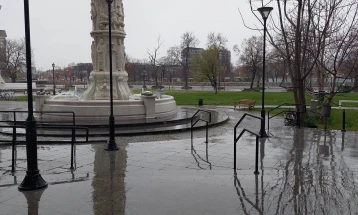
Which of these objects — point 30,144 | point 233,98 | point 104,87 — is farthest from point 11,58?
point 30,144

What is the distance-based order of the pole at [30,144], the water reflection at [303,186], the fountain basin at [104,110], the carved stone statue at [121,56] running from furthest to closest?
the carved stone statue at [121,56]
the fountain basin at [104,110]
the pole at [30,144]
the water reflection at [303,186]

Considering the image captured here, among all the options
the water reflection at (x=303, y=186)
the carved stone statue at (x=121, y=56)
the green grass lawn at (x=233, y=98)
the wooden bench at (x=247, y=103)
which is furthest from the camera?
the green grass lawn at (x=233, y=98)

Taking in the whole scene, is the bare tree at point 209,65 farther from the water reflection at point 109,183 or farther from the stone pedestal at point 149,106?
the water reflection at point 109,183

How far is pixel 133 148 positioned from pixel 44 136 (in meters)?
3.77

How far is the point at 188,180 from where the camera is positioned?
6.27 m

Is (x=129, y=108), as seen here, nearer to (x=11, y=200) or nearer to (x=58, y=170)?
(x=58, y=170)

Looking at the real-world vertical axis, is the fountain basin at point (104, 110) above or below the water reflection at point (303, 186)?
above

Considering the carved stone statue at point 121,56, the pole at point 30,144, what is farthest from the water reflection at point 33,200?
the carved stone statue at point 121,56

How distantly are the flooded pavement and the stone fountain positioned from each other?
196 inches

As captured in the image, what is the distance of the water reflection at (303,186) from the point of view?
494 centimetres

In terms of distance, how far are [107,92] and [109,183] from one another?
11633 millimetres

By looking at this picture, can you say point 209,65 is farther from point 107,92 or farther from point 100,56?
point 107,92

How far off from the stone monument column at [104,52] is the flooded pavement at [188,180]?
25.1ft

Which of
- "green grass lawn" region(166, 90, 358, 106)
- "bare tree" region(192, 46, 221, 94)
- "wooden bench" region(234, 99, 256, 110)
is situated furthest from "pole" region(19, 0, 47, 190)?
"bare tree" region(192, 46, 221, 94)
